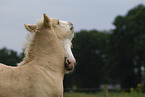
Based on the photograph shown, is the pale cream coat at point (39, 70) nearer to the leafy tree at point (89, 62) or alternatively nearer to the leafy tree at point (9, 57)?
the leafy tree at point (9, 57)

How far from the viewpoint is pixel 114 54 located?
144ft

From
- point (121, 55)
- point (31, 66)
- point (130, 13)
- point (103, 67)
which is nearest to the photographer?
point (31, 66)

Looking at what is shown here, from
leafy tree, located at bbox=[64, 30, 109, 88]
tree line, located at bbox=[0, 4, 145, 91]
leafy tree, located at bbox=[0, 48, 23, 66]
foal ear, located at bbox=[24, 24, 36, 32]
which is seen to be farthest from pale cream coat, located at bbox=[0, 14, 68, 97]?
leafy tree, located at bbox=[64, 30, 109, 88]

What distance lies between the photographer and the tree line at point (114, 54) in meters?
39.8

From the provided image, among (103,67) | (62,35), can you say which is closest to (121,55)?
(103,67)

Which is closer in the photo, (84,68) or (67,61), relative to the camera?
(67,61)

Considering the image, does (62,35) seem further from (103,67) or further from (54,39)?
(103,67)

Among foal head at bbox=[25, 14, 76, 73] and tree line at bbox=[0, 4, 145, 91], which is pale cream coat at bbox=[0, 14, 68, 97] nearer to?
foal head at bbox=[25, 14, 76, 73]

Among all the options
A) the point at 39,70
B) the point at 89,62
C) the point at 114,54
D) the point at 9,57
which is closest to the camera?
the point at 39,70

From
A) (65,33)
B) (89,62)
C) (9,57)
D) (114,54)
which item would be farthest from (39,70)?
(89,62)

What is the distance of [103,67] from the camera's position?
161 feet

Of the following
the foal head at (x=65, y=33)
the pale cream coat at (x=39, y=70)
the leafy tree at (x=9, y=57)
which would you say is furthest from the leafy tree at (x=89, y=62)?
the pale cream coat at (x=39, y=70)

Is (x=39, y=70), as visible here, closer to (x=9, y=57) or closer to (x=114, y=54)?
(x=114, y=54)

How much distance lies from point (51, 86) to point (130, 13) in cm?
4468
